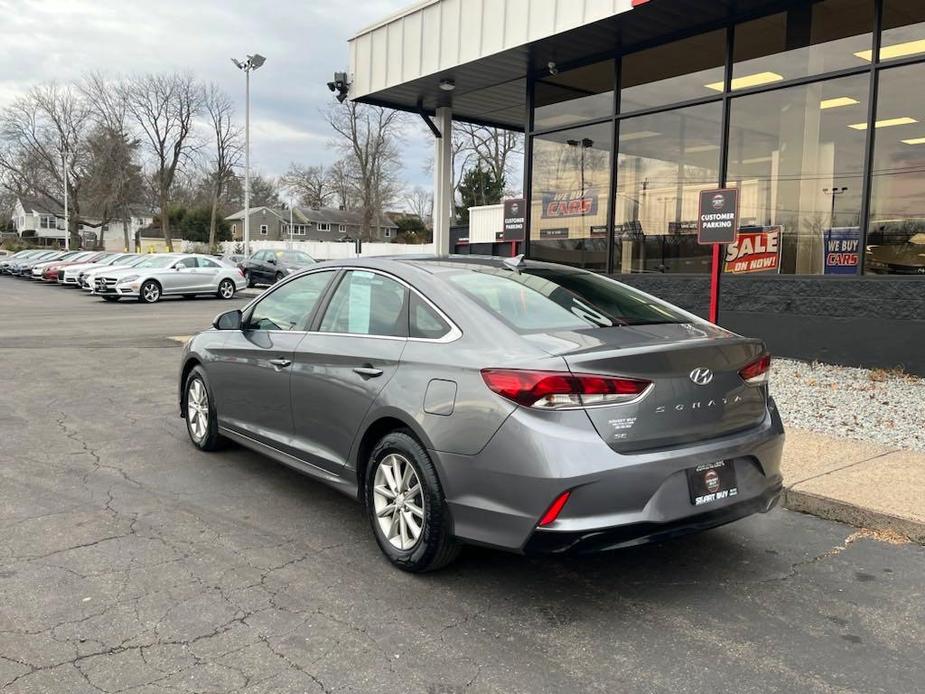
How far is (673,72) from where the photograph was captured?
10961 millimetres

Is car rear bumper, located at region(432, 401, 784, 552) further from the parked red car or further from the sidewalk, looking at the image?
the parked red car

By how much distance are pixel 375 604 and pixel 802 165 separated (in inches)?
343

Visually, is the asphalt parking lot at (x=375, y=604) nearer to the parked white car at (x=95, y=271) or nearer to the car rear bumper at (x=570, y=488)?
the car rear bumper at (x=570, y=488)

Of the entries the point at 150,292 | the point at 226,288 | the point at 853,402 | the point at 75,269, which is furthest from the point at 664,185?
the point at 75,269

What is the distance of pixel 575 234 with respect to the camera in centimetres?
1273

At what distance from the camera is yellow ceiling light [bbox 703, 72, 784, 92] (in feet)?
32.4

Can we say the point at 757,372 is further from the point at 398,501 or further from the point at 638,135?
the point at 638,135

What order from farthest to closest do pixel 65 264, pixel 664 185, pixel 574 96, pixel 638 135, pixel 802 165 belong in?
pixel 65 264 < pixel 574 96 < pixel 638 135 < pixel 664 185 < pixel 802 165

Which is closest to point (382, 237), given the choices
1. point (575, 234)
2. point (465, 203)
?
point (465, 203)

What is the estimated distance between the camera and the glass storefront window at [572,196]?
12.1m

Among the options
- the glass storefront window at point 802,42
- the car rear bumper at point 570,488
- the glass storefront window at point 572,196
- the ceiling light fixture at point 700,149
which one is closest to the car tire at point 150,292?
the glass storefront window at point 572,196

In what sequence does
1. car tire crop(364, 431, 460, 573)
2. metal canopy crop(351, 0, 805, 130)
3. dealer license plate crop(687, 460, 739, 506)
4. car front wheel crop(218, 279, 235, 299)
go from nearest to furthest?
dealer license plate crop(687, 460, 739, 506) < car tire crop(364, 431, 460, 573) < metal canopy crop(351, 0, 805, 130) < car front wheel crop(218, 279, 235, 299)

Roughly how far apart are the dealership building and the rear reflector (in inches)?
267

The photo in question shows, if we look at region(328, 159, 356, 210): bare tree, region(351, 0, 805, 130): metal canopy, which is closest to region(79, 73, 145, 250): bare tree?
region(328, 159, 356, 210): bare tree
